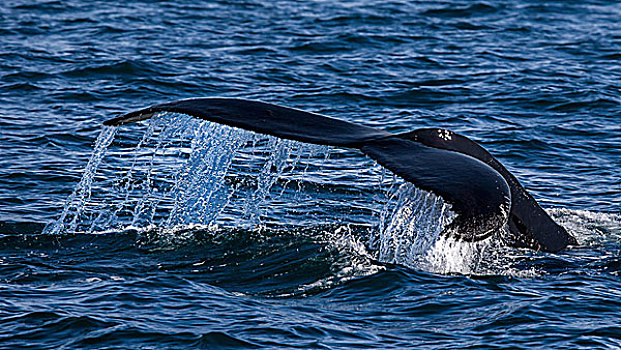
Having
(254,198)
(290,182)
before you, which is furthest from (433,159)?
(290,182)

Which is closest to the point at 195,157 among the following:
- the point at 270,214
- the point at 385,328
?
the point at 270,214

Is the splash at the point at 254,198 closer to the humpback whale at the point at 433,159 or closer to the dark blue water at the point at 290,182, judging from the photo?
the dark blue water at the point at 290,182

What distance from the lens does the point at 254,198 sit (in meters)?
9.83

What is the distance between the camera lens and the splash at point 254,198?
6859 millimetres

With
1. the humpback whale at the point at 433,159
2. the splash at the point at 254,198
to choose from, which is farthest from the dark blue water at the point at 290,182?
the humpback whale at the point at 433,159

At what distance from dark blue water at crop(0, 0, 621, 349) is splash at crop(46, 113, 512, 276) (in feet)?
0.10

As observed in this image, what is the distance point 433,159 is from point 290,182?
14.8ft

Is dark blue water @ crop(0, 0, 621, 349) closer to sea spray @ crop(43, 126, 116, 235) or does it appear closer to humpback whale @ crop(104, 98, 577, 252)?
sea spray @ crop(43, 126, 116, 235)

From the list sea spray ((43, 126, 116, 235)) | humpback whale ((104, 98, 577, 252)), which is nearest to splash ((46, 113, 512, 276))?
sea spray ((43, 126, 116, 235))

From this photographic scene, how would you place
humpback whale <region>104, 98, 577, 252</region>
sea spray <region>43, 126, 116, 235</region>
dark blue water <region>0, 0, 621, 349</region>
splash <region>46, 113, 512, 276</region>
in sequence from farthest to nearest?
sea spray <region>43, 126, 116, 235</region>, splash <region>46, 113, 512, 276</region>, dark blue water <region>0, 0, 621, 349</region>, humpback whale <region>104, 98, 577, 252</region>

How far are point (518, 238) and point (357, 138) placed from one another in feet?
5.70

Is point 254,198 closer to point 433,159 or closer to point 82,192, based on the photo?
point 82,192

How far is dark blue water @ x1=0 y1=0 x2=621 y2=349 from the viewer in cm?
644

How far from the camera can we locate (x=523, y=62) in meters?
16.4
